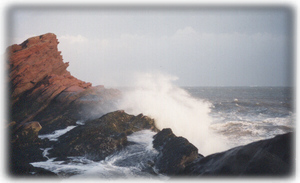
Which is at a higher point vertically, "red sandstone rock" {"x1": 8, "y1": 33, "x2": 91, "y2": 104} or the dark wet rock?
"red sandstone rock" {"x1": 8, "y1": 33, "x2": 91, "y2": 104}

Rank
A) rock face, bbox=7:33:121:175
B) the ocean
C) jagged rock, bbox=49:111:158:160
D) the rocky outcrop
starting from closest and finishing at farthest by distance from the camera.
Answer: the rocky outcrop
the ocean
jagged rock, bbox=49:111:158:160
rock face, bbox=7:33:121:175

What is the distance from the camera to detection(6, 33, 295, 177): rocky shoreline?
5.32 m

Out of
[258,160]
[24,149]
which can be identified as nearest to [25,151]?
[24,149]

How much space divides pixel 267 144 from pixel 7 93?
16572 millimetres

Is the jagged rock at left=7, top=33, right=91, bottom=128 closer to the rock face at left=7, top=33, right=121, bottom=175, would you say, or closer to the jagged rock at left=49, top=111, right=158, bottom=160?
the rock face at left=7, top=33, right=121, bottom=175

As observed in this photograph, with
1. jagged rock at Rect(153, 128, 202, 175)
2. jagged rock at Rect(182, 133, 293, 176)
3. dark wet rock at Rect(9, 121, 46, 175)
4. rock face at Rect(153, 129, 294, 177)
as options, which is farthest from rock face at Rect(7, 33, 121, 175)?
jagged rock at Rect(182, 133, 293, 176)

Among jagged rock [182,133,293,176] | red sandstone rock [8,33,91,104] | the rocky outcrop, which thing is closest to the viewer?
jagged rock [182,133,293,176]

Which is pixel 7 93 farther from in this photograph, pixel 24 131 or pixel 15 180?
pixel 15 180

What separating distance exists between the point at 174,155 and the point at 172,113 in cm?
743

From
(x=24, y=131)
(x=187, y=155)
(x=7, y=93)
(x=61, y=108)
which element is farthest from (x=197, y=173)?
(x=7, y=93)

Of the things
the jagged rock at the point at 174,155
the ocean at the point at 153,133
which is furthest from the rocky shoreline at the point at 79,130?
the ocean at the point at 153,133

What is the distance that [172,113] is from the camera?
49.8 ft

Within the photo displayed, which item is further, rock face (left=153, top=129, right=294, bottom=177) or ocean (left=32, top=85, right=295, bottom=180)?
ocean (left=32, top=85, right=295, bottom=180)

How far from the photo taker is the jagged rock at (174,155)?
24.1 ft
